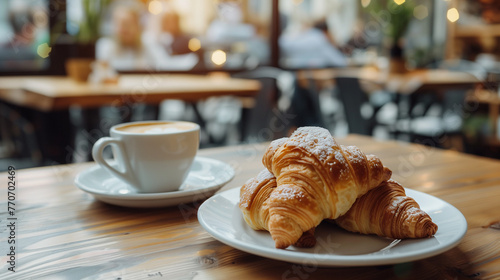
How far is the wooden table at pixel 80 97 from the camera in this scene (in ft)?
7.11

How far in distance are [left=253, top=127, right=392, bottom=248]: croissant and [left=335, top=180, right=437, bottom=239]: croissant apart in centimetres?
2

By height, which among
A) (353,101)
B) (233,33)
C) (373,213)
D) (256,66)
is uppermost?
(233,33)

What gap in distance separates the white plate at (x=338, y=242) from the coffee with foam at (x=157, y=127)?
19 centimetres

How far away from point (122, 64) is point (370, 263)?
11.4ft

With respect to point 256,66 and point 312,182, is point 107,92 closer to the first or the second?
point 312,182

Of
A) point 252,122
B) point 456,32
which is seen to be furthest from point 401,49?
point 456,32

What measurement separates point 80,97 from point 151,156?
1.57m

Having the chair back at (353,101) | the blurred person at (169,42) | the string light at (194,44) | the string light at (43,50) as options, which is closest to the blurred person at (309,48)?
the string light at (194,44)

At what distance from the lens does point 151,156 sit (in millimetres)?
706

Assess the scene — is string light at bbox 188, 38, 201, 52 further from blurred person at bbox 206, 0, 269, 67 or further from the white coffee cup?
the white coffee cup

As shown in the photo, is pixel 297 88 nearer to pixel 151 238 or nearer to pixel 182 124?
pixel 182 124

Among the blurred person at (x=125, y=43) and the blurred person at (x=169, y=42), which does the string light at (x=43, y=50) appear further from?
the blurred person at (x=169, y=42)

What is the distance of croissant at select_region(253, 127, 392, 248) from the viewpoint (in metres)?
0.48

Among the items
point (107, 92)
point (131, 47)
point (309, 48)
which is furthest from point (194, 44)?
point (107, 92)
